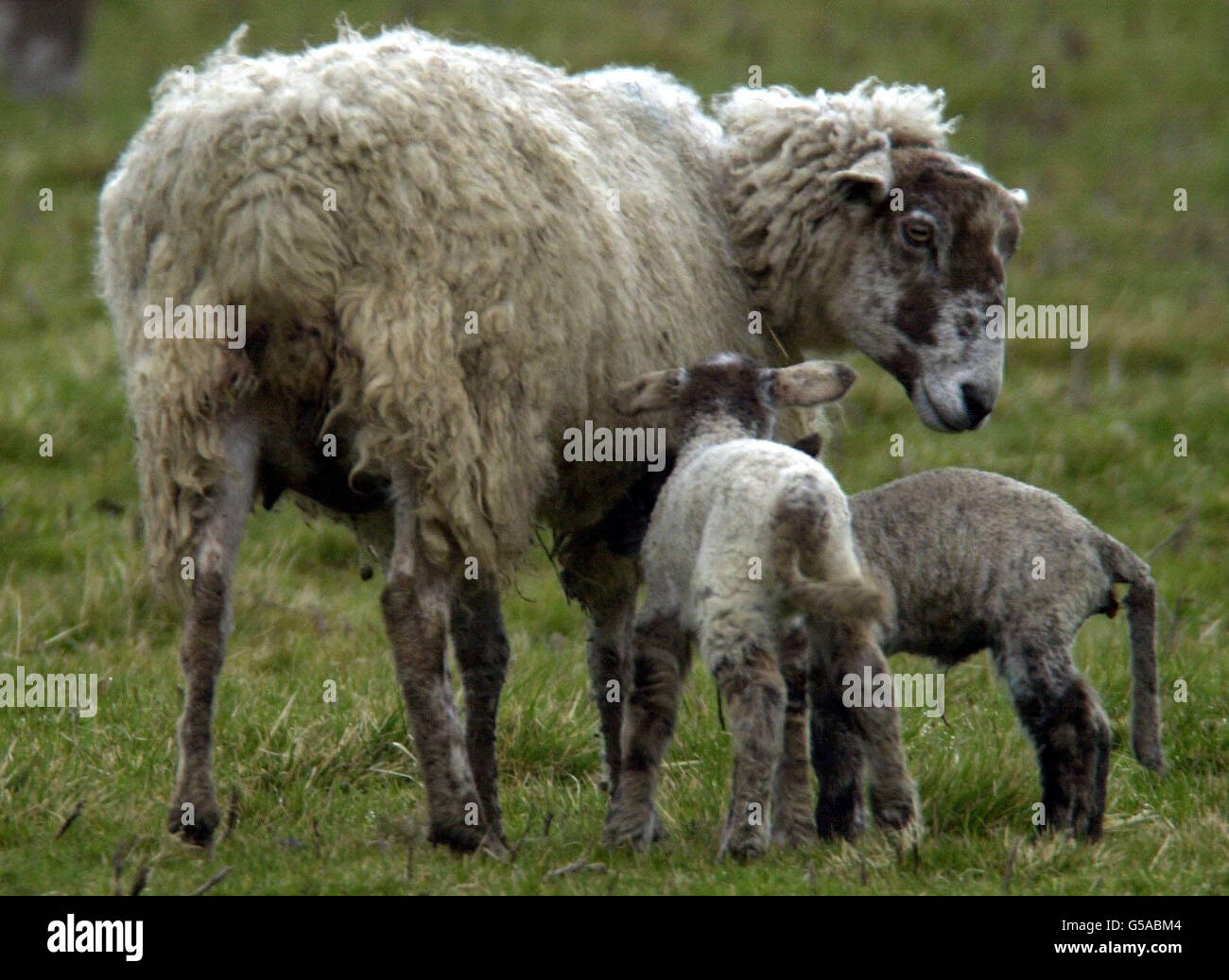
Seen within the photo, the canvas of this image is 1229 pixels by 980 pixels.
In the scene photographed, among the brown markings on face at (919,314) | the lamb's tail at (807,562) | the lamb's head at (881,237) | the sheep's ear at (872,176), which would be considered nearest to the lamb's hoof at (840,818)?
the lamb's tail at (807,562)

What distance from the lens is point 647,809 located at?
4547 mm

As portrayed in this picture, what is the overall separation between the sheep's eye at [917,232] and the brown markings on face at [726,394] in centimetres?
77

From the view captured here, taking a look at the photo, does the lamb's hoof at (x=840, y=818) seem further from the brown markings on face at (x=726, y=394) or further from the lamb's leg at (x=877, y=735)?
the brown markings on face at (x=726, y=394)

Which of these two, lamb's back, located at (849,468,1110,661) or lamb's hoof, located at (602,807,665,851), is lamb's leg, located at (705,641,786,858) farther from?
lamb's back, located at (849,468,1110,661)

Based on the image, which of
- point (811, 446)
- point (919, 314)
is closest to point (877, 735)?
point (811, 446)

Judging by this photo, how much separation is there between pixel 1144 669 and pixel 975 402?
875 millimetres

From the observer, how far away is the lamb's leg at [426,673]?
4.41 metres

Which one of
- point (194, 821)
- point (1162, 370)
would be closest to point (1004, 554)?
point (194, 821)

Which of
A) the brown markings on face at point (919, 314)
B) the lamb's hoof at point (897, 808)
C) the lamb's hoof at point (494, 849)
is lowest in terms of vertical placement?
the lamb's hoof at point (494, 849)

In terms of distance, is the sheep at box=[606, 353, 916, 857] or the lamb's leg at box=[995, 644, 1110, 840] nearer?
the sheep at box=[606, 353, 916, 857]

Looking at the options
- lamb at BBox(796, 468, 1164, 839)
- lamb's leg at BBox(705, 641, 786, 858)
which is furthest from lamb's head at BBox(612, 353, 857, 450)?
lamb's leg at BBox(705, 641, 786, 858)

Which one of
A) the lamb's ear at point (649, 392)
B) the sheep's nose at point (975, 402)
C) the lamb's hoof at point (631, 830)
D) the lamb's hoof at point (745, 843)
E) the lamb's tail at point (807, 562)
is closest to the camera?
the lamb's tail at point (807, 562)

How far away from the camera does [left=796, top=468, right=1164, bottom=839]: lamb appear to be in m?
4.61

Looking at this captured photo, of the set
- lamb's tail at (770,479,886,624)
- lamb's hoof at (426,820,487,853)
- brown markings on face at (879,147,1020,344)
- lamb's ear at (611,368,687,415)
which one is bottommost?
lamb's hoof at (426,820,487,853)
